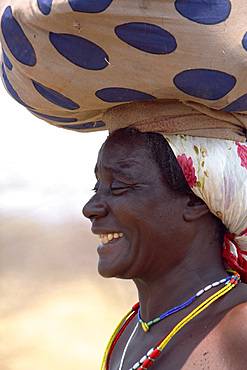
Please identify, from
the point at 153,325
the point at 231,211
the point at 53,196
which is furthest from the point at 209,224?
the point at 53,196

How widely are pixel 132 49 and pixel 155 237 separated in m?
0.63

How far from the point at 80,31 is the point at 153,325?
3.44ft

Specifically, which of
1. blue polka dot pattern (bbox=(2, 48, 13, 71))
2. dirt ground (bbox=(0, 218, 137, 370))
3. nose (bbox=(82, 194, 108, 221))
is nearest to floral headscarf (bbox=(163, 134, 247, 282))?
nose (bbox=(82, 194, 108, 221))

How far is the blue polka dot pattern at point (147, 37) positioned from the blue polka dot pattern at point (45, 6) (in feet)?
→ 0.65

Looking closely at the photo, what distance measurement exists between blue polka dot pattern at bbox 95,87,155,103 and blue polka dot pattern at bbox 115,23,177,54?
0.61 ft

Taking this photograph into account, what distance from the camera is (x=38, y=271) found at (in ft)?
18.3

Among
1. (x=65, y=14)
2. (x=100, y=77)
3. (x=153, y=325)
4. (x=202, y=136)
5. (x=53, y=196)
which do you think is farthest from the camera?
(x=53, y=196)

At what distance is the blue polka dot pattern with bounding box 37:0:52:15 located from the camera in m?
1.72

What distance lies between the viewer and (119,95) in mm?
1940

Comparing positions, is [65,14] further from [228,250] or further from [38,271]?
[38,271]

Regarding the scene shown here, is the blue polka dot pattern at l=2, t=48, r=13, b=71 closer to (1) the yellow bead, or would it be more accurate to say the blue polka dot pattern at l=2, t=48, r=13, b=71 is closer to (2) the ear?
(2) the ear

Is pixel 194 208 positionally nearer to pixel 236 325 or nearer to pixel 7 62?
pixel 236 325

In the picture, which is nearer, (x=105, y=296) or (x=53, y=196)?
(x=105, y=296)

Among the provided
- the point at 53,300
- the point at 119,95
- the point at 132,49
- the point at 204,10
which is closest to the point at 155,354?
the point at 119,95
